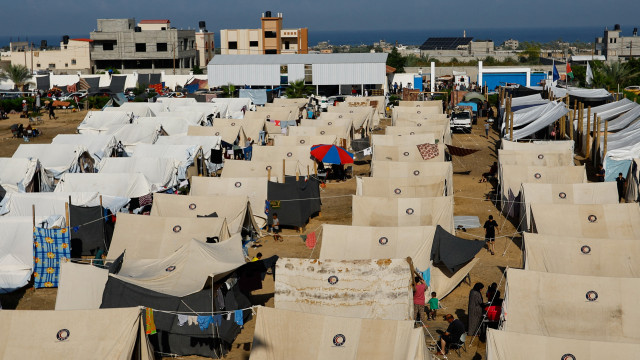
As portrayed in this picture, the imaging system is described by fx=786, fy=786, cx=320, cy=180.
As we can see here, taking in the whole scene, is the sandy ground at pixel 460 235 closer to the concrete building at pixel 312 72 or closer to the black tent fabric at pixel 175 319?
the black tent fabric at pixel 175 319

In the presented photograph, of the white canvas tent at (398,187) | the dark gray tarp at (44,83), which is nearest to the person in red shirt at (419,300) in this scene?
the white canvas tent at (398,187)

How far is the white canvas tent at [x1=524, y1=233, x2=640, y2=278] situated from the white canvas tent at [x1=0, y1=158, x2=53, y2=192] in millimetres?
16604

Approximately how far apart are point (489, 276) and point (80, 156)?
16366 mm

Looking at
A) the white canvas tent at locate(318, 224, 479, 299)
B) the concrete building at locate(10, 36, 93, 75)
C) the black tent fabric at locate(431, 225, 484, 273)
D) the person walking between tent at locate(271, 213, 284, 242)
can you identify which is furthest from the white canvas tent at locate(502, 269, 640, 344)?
the concrete building at locate(10, 36, 93, 75)

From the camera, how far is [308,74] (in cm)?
5641

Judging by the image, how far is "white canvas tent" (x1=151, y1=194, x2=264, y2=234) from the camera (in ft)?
70.7

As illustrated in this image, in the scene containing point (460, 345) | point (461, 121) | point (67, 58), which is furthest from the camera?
point (67, 58)

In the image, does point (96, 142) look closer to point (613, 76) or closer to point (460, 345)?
point (460, 345)

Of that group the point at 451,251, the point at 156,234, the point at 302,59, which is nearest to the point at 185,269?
the point at 156,234

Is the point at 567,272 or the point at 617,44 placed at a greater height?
the point at 617,44

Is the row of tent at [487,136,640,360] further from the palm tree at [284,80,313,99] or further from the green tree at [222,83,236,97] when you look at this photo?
the green tree at [222,83,236,97]

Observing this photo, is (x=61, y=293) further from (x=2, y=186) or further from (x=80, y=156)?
(x=80, y=156)

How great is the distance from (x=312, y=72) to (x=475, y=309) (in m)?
41.7

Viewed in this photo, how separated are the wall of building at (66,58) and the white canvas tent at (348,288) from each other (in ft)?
225
